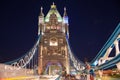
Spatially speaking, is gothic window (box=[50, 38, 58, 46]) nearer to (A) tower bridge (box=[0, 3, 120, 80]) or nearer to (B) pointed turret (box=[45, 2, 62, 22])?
(A) tower bridge (box=[0, 3, 120, 80])

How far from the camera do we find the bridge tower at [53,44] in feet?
→ 216

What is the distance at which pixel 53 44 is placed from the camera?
2724 inches

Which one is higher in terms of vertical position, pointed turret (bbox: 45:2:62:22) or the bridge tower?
pointed turret (bbox: 45:2:62:22)

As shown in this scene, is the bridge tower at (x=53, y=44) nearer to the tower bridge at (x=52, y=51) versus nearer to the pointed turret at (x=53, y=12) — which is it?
the tower bridge at (x=52, y=51)

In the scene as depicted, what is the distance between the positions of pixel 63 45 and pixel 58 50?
240 cm

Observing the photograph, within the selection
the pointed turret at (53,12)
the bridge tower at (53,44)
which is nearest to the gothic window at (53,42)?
the bridge tower at (53,44)

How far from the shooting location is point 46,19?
77188 millimetres

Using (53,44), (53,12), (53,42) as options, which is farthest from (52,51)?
(53,12)

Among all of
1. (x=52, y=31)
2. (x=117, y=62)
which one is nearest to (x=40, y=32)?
(x=52, y=31)

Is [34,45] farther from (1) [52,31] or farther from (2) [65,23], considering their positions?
(2) [65,23]

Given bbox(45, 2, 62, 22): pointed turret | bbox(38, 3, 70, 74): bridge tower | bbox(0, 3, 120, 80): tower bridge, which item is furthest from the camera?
bbox(45, 2, 62, 22): pointed turret

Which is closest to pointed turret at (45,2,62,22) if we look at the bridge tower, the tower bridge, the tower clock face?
the bridge tower

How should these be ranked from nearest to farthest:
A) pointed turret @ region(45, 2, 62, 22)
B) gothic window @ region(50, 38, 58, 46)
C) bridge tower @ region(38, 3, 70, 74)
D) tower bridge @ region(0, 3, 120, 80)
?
tower bridge @ region(0, 3, 120, 80) < bridge tower @ region(38, 3, 70, 74) < gothic window @ region(50, 38, 58, 46) < pointed turret @ region(45, 2, 62, 22)

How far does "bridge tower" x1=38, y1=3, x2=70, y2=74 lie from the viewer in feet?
216
